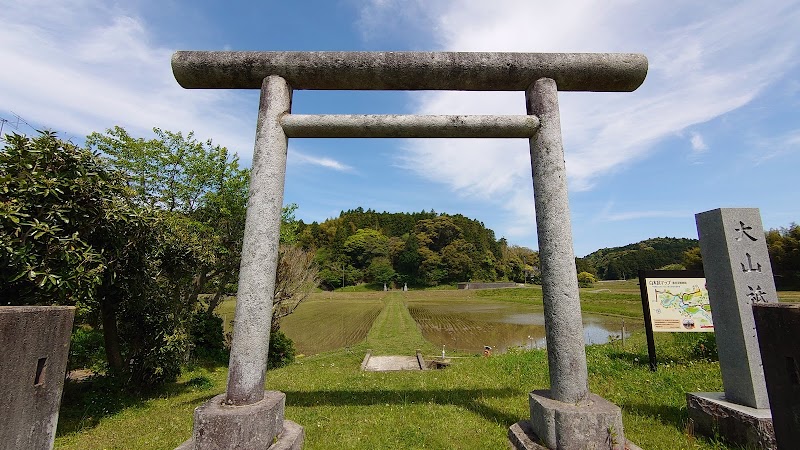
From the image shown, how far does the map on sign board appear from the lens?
24.2 ft

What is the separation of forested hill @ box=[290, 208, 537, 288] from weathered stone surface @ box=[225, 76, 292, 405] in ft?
194

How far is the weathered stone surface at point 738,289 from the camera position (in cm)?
411

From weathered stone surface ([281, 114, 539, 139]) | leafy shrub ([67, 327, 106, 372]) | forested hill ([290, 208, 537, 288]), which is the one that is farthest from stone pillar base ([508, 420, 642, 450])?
forested hill ([290, 208, 537, 288])

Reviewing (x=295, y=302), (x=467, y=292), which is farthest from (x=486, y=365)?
(x=467, y=292)

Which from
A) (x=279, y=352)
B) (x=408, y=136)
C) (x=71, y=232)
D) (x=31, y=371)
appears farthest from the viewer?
(x=279, y=352)

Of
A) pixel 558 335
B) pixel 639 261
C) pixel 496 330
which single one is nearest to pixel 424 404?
pixel 558 335

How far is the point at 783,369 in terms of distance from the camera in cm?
243

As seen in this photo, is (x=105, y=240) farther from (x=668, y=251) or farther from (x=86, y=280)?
(x=668, y=251)

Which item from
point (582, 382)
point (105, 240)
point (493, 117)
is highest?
point (493, 117)

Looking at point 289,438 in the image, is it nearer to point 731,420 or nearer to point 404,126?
point 404,126

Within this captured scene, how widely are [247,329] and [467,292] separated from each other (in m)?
54.3

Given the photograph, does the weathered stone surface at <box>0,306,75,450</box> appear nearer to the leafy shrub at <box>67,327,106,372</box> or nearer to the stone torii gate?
the stone torii gate

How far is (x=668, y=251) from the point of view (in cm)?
8819

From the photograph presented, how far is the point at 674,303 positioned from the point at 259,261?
28.4ft
